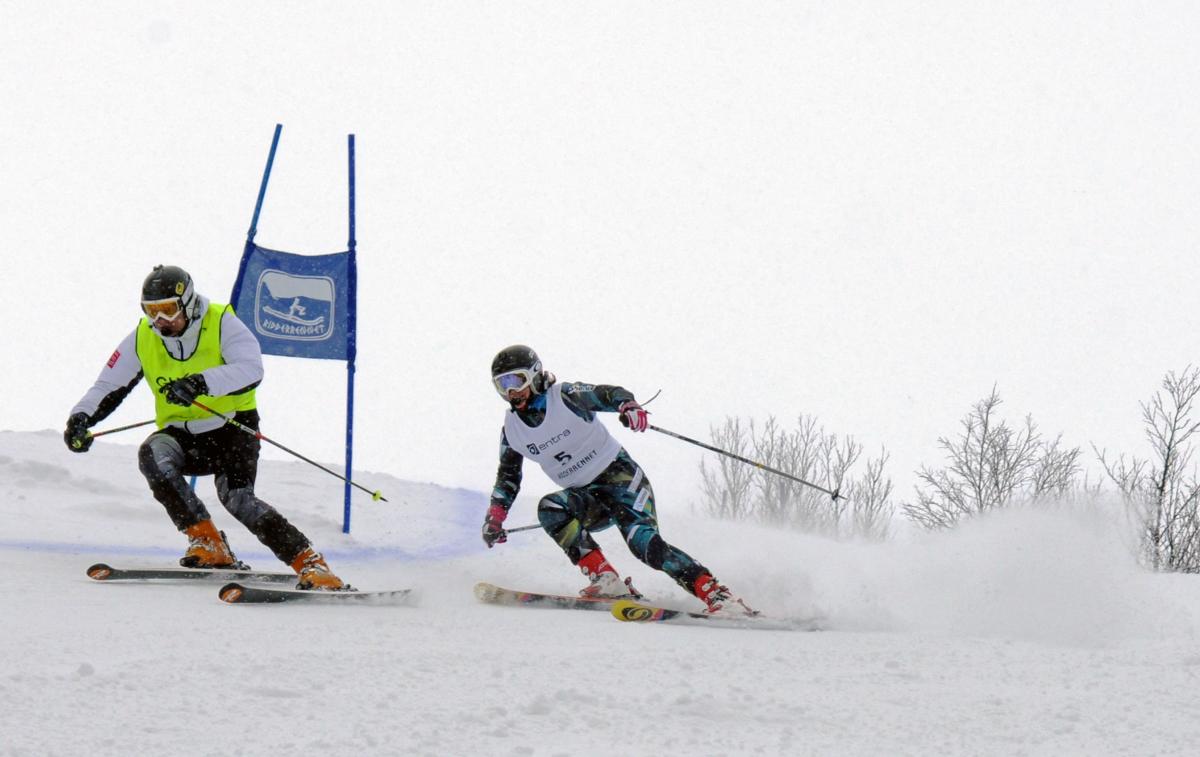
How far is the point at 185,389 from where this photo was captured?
16.8 feet

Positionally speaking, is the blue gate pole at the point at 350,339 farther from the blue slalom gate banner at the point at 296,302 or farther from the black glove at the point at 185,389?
the black glove at the point at 185,389

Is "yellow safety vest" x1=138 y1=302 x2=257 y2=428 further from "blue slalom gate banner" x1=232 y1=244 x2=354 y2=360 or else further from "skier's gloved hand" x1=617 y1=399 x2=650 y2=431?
"blue slalom gate banner" x1=232 y1=244 x2=354 y2=360

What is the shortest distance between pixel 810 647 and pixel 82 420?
153 inches

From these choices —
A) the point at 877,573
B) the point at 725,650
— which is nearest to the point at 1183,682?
the point at 725,650

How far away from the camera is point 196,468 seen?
5594 millimetres

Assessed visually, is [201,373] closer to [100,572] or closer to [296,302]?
[100,572]

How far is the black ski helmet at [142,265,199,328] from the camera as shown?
527cm

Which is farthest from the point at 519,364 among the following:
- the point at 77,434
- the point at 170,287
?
the point at 77,434

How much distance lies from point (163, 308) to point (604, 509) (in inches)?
99.3

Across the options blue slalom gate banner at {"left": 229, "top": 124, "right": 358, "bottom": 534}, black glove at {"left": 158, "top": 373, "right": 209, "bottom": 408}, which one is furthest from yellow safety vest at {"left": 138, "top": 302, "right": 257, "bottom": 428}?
blue slalom gate banner at {"left": 229, "top": 124, "right": 358, "bottom": 534}

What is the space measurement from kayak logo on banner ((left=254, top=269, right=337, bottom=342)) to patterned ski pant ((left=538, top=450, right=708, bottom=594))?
12.7 ft

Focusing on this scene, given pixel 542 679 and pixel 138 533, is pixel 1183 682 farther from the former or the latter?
pixel 138 533

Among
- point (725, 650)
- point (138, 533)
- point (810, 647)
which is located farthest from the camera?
point (138, 533)

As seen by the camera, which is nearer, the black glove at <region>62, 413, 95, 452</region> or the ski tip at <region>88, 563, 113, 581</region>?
the ski tip at <region>88, 563, 113, 581</region>
